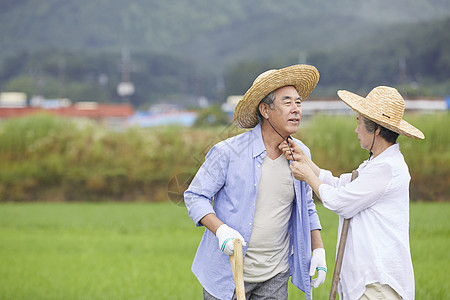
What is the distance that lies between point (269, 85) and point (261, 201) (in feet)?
→ 2.37

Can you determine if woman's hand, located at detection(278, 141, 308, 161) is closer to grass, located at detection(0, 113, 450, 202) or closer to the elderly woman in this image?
the elderly woman

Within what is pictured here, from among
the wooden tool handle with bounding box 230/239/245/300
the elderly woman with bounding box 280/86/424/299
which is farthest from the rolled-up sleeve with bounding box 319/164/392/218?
the wooden tool handle with bounding box 230/239/245/300

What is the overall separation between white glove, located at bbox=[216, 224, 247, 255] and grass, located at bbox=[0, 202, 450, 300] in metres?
4.02

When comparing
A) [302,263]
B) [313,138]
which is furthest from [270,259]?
[313,138]

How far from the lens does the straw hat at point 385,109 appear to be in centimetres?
379

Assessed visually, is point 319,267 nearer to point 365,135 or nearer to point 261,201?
point 261,201

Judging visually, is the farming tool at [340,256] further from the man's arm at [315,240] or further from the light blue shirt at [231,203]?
the man's arm at [315,240]

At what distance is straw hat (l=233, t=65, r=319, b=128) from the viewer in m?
3.98

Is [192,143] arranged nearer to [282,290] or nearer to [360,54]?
[282,290]

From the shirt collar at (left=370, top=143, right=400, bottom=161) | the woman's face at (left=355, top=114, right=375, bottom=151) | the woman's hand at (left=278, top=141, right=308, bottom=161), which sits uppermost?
the woman's face at (left=355, top=114, right=375, bottom=151)

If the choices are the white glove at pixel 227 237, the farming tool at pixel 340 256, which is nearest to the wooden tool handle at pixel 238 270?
the white glove at pixel 227 237

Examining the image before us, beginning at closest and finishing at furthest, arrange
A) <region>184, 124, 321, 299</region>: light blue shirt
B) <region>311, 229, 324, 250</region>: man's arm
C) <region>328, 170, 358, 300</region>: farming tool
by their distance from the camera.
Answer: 1. <region>328, 170, 358, 300</region>: farming tool
2. <region>184, 124, 321, 299</region>: light blue shirt
3. <region>311, 229, 324, 250</region>: man's arm

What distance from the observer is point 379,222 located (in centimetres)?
372

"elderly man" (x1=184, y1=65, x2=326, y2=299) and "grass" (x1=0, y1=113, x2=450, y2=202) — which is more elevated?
"elderly man" (x1=184, y1=65, x2=326, y2=299)
